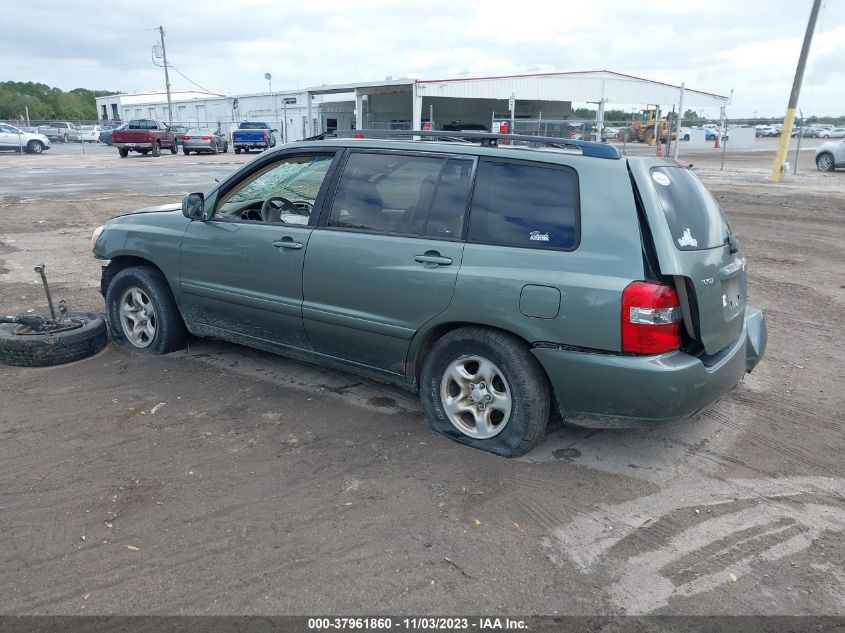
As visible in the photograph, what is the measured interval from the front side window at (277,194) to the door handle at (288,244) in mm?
192

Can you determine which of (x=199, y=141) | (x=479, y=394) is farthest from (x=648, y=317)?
(x=199, y=141)

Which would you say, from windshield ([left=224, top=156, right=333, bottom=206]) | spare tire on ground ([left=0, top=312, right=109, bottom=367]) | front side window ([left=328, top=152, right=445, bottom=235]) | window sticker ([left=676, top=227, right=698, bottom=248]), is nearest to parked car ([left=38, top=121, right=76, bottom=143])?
spare tire on ground ([left=0, top=312, right=109, bottom=367])

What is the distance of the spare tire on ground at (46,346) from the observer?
5254 mm

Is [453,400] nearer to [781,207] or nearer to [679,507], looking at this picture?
[679,507]

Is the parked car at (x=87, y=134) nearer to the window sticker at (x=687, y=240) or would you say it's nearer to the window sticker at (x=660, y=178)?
the window sticker at (x=660, y=178)

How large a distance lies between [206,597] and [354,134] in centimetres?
322

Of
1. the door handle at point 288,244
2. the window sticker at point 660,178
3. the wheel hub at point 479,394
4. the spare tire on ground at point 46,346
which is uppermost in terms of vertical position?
the window sticker at point 660,178

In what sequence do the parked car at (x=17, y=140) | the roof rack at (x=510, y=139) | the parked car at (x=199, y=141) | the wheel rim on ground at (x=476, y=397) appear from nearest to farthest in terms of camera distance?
the roof rack at (x=510, y=139), the wheel rim on ground at (x=476, y=397), the parked car at (x=199, y=141), the parked car at (x=17, y=140)

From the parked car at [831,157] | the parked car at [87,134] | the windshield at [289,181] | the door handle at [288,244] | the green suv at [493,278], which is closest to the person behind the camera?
the green suv at [493,278]

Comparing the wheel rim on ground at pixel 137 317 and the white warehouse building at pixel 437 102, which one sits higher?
the white warehouse building at pixel 437 102

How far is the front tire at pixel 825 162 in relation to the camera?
25.2 m

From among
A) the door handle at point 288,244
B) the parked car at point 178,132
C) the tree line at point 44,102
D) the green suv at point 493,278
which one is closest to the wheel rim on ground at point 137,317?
the green suv at point 493,278

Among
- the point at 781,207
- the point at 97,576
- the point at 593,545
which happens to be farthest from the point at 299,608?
the point at 781,207

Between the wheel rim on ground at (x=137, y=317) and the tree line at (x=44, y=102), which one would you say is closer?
the wheel rim on ground at (x=137, y=317)
